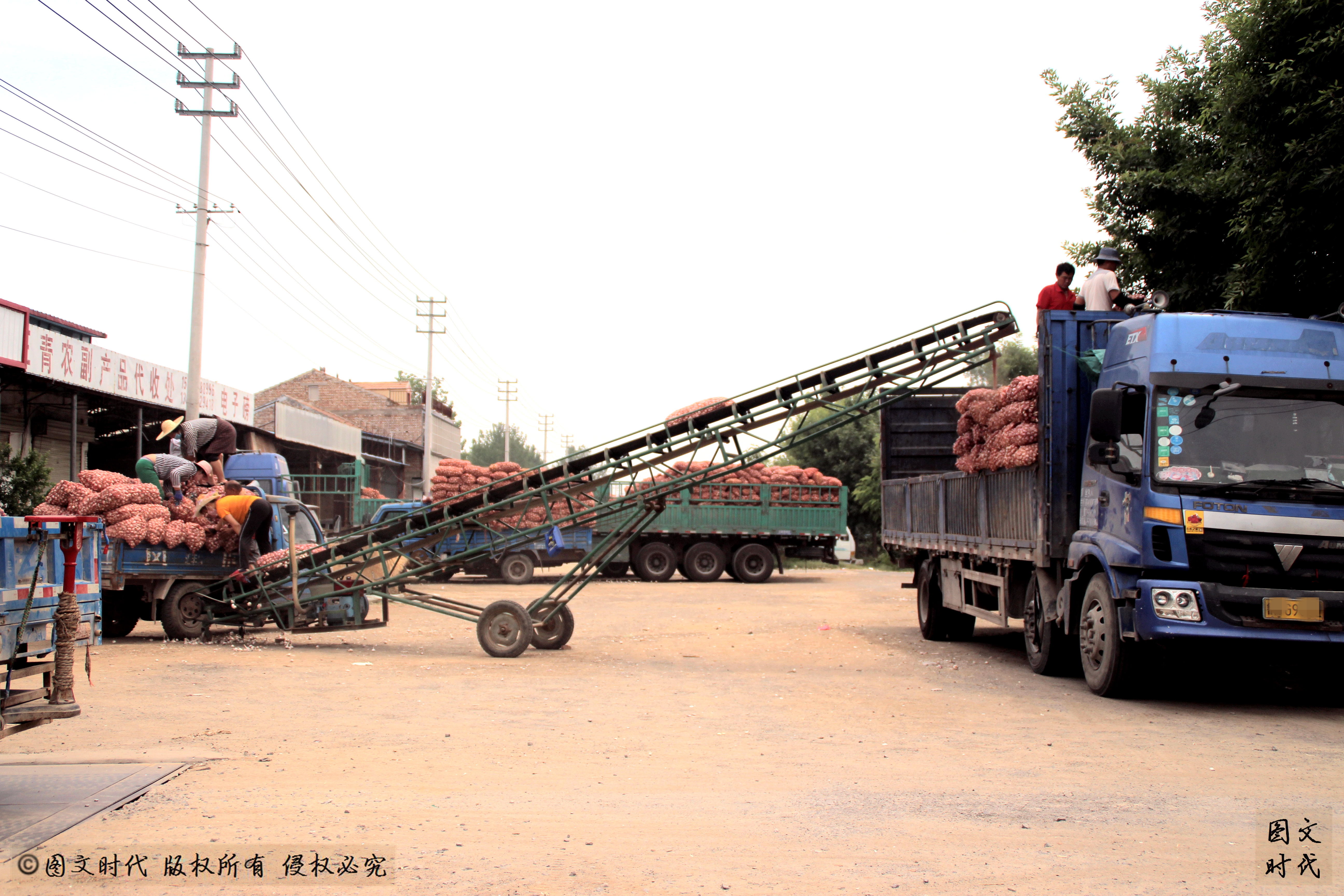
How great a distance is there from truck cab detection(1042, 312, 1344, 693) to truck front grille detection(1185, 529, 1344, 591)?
0.4 inches

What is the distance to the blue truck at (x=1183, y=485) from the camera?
8312 mm

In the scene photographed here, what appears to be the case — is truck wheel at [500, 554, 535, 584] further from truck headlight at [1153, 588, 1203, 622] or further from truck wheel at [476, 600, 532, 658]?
truck headlight at [1153, 588, 1203, 622]

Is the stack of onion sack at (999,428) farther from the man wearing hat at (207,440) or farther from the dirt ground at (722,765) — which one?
the man wearing hat at (207,440)

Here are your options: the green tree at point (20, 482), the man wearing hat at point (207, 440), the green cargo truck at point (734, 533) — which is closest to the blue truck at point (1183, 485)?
the man wearing hat at point (207, 440)

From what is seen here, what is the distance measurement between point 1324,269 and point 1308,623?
18.5 feet

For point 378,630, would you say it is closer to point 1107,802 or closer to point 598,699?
point 598,699

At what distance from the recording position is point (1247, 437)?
28.6 ft

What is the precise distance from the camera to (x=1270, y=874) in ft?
15.1

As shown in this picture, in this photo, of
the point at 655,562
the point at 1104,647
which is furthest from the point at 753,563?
the point at 1104,647

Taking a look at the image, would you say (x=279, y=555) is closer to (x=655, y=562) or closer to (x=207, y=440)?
(x=207, y=440)

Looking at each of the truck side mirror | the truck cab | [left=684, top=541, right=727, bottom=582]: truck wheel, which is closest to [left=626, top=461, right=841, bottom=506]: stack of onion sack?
[left=684, top=541, right=727, bottom=582]: truck wheel

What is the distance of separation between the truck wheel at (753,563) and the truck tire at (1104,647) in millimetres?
18885

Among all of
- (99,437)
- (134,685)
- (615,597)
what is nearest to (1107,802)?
(134,685)

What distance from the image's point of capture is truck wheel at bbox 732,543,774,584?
93.6 feet
